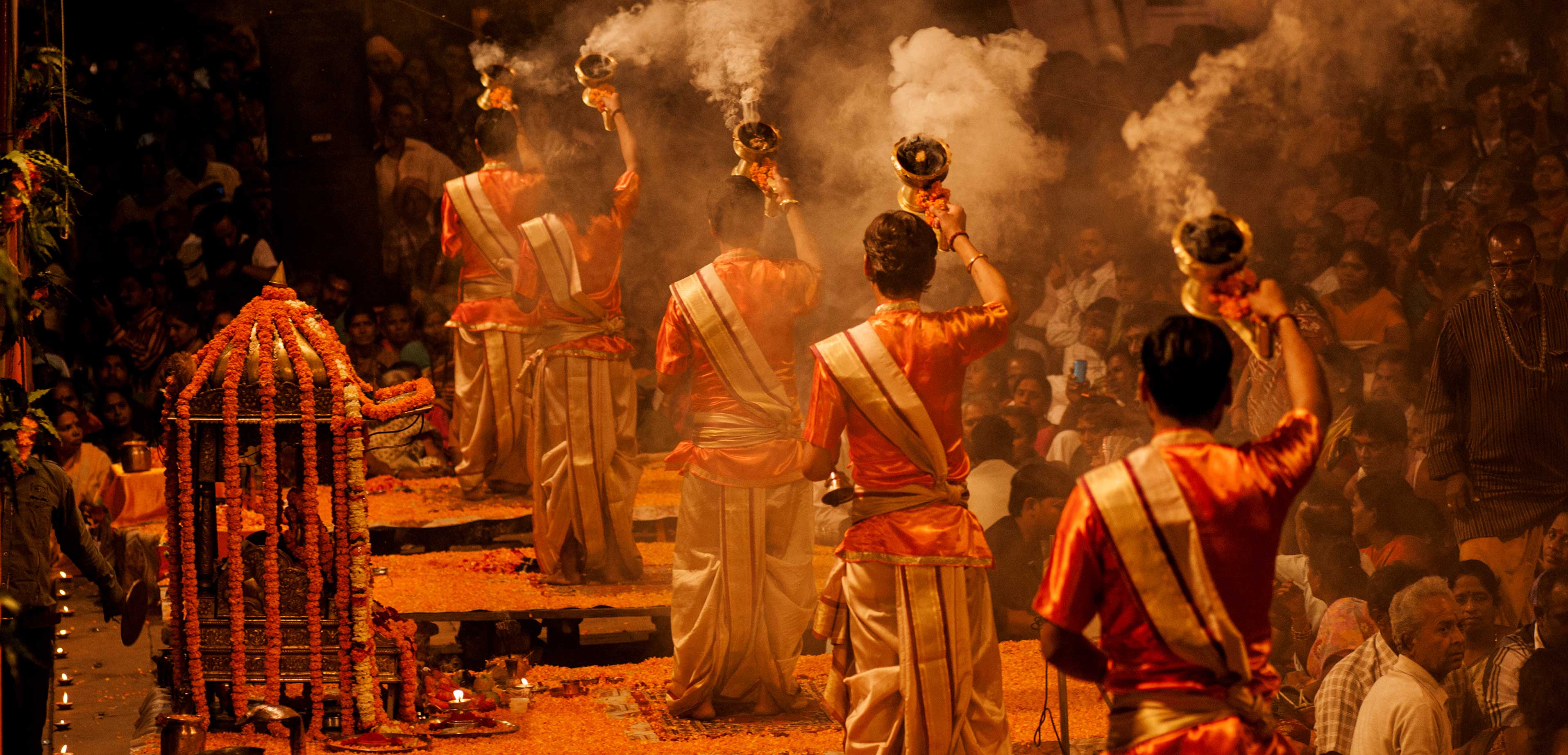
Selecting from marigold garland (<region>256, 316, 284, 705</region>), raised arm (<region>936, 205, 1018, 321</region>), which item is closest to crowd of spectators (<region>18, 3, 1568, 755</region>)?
marigold garland (<region>256, 316, 284, 705</region>)

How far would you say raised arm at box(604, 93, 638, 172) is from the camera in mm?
8312

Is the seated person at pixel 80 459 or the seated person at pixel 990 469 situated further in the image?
the seated person at pixel 80 459

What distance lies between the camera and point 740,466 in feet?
20.7

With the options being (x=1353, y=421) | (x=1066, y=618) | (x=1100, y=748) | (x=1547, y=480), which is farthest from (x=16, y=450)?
(x=1547, y=480)

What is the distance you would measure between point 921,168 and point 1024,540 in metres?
3.74

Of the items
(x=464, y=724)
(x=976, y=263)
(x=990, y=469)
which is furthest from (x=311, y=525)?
(x=990, y=469)

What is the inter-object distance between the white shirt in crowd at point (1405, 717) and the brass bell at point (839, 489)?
223 centimetres

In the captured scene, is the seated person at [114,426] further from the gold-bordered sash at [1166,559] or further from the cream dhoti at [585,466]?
the gold-bordered sash at [1166,559]

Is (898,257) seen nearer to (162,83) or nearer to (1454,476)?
(1454,476)

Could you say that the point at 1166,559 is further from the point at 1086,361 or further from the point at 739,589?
the point at 1086,361

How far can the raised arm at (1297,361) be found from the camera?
3.26 m

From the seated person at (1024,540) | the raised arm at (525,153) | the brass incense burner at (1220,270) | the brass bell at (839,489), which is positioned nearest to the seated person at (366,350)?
the raised arm at (525,153)

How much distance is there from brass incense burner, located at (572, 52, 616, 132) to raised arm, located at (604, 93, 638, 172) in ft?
0.06

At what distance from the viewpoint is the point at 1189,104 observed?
8141 millimetres
